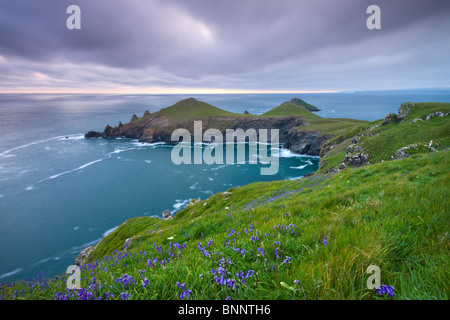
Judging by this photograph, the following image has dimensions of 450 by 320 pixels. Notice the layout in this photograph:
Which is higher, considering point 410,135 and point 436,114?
point 436,114

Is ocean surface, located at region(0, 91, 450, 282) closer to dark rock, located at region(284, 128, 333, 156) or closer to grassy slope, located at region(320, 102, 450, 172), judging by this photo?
dark rock, located at region(284, 128, 333, 156)

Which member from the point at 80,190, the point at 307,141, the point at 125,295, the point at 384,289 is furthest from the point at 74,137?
the point at 384,289

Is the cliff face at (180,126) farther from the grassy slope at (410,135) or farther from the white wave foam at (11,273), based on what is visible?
the white wave foam at (11,273)

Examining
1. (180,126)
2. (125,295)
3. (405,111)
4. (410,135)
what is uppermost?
(180,126)

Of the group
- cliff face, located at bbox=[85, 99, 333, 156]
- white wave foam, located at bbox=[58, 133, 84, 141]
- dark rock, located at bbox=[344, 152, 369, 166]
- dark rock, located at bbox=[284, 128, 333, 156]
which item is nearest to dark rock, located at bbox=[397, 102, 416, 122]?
dark rock, located at bbox=[344, 152, 369, 166]

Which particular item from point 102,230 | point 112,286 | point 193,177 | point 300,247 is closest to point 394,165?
point 300,247

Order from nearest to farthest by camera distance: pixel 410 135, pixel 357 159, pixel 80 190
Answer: pixel 357 159 < pixel 410 135 < pixel 80 190

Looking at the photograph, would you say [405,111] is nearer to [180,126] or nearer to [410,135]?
[410,135]

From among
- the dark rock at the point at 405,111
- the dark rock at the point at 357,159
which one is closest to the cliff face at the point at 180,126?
the dark rock at the point at 405,111

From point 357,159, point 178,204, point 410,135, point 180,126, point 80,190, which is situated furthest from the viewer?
point 180,126

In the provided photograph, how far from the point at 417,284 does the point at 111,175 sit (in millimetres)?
109155

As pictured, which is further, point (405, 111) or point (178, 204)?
point (178, 204)

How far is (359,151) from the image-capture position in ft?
135

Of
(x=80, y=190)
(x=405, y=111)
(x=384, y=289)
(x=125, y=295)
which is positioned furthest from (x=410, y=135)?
(x=80, y=190)
